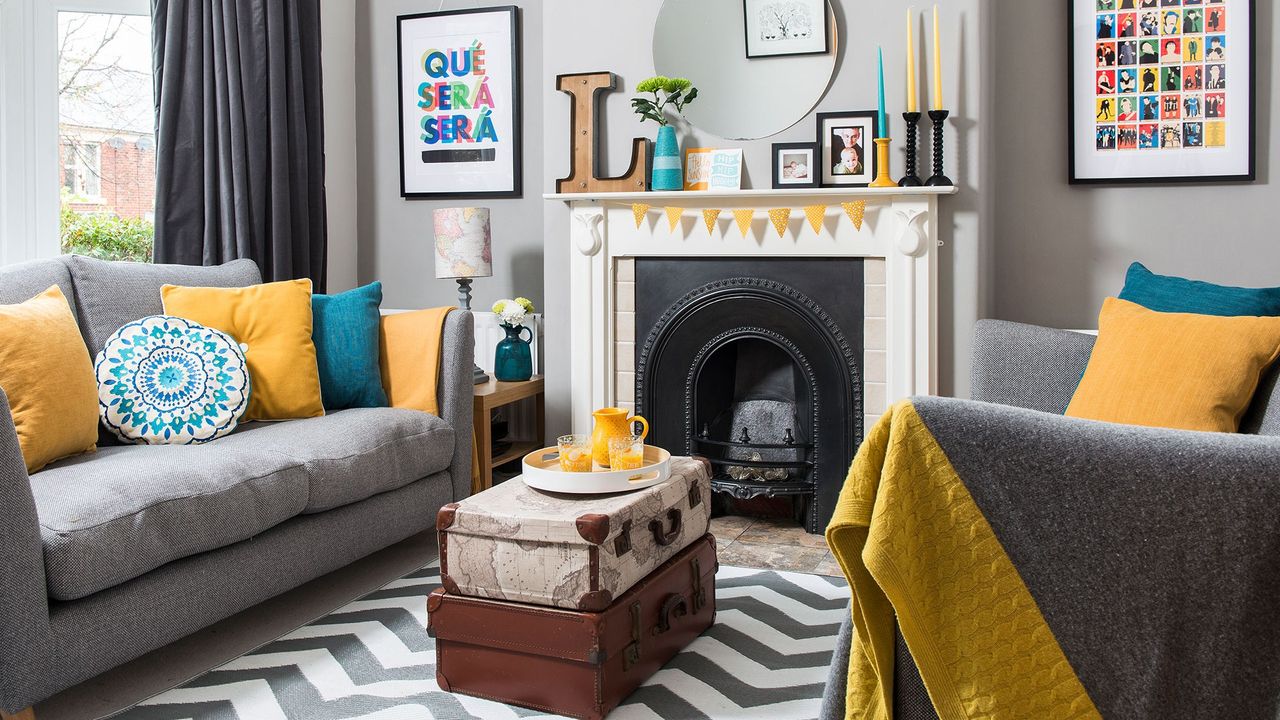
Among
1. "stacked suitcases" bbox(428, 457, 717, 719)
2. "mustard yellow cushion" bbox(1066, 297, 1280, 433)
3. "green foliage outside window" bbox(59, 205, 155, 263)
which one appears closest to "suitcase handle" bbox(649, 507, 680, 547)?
"stacked suitcases" bbox(428, 457, 717, 719)

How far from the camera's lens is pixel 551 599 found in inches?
73.4

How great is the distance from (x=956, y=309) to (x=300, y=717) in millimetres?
2236

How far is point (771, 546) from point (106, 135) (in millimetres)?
2637

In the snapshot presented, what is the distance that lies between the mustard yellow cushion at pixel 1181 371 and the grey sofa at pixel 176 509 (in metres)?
1.72

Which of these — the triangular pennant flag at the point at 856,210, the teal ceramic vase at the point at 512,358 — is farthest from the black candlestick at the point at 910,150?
the teal ceramic vase at the point at 512,358

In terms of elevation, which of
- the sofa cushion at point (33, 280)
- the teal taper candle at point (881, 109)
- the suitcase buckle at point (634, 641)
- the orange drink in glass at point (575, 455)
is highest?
the teal taper candle at point (881, 109)

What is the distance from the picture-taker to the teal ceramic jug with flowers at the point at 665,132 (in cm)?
331

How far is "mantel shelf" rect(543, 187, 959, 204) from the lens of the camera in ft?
10.1

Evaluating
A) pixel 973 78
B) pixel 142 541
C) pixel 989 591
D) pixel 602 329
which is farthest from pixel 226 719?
pixel 973 78

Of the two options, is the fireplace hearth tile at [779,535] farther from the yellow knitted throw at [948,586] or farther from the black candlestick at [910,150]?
the yellow knitted throw at [948,586]

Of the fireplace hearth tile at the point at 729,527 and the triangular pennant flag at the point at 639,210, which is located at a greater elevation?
the triangular pennant flag at the point at 639,210

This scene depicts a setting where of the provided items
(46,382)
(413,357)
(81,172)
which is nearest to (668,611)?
(413,357)

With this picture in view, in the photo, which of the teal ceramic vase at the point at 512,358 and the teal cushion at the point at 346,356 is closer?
the teal cushion at the point at 346,356

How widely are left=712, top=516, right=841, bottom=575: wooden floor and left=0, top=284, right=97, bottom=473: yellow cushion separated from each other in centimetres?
173
